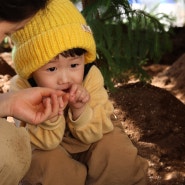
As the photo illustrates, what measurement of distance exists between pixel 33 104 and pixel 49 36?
27cm

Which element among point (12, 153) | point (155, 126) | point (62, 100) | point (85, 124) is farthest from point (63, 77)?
point (155, 126)

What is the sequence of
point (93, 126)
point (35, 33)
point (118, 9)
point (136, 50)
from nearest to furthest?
point (35, 33) → point (93, 126) → point (118, 9) → point (136, 50)

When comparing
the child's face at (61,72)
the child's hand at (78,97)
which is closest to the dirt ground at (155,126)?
the child's hand at (78,97)

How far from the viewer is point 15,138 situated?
1.55 m

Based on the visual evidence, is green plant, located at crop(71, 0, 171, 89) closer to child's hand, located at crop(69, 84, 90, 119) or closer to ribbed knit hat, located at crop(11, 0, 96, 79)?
ribbed knit hat, located at crop(11, 0, 96, 79)

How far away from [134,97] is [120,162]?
97 centimetres

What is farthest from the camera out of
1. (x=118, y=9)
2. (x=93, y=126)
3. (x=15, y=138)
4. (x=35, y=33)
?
(x=118, y=9)

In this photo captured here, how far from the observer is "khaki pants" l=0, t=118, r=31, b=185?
1.47 m

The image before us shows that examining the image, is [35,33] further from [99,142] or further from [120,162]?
[120,162]

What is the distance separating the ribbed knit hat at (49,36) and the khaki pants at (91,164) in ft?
1.25

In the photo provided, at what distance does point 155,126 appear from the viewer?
8.20 ft

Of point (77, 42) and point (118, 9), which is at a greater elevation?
point (77, 42)

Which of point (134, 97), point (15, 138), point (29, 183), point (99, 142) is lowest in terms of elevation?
point (134, 97)

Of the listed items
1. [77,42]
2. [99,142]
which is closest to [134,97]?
[99,142]
